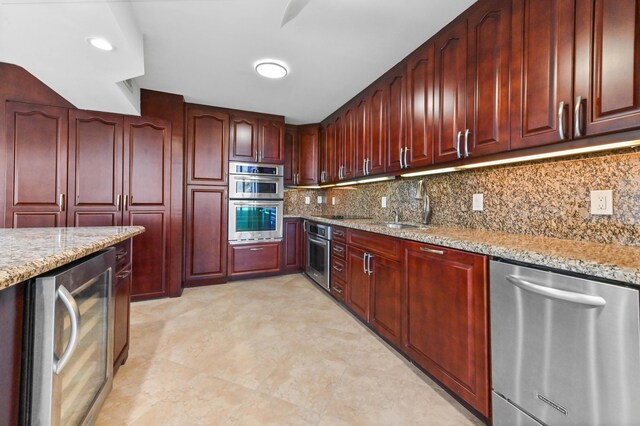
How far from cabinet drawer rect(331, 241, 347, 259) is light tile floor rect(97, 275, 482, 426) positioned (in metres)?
0.60

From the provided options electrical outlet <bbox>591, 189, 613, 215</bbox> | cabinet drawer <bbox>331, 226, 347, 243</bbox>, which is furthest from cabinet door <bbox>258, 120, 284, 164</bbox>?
electrical outlet <bbox>591, 189, 613, 215</bbox>

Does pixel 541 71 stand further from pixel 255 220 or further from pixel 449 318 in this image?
pixel 255 220

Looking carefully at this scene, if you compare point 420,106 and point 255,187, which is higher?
point 420,106

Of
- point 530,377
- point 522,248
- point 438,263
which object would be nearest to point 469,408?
point 530,377

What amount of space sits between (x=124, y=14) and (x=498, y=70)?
227 cm

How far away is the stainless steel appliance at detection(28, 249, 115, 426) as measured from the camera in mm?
829

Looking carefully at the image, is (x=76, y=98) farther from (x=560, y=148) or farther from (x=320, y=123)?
(x=560, y=148)

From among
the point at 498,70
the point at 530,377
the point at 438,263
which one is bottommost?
the point at 530,377

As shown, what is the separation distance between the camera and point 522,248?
3.87 ft

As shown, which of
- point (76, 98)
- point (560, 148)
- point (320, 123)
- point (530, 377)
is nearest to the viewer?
point (530, 377)

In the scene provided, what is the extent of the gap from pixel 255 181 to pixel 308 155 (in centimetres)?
101

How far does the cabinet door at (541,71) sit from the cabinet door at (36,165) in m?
3.93

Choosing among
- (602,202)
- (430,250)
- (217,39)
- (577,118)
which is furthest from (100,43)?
(602,202)

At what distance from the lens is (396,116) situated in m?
2.48
